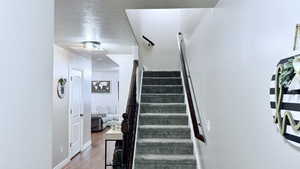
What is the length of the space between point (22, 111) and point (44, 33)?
407mm

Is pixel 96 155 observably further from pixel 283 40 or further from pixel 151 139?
pixel 283 40

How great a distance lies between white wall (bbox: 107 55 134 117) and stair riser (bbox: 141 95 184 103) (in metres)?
1.88

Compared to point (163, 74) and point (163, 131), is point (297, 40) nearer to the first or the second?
point (163, 131)

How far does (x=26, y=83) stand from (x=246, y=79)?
1.29 meters

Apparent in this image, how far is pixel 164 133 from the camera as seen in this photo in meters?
3.89

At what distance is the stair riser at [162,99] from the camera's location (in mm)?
4660

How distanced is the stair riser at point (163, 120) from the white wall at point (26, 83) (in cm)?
300

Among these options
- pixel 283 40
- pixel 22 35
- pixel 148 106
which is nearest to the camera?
pixel 22 35

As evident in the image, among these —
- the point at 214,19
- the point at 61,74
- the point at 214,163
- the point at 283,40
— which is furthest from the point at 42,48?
the point at 61,74

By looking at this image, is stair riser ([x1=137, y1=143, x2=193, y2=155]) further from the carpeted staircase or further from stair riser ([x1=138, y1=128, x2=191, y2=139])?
stair riser ([x1=138, y1=128, x2=191, y2=139])

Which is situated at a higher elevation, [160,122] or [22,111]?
[22,111]

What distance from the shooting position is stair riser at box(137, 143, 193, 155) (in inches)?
142

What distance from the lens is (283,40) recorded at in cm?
109

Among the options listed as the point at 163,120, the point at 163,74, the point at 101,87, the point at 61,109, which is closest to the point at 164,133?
the point at 163,120
